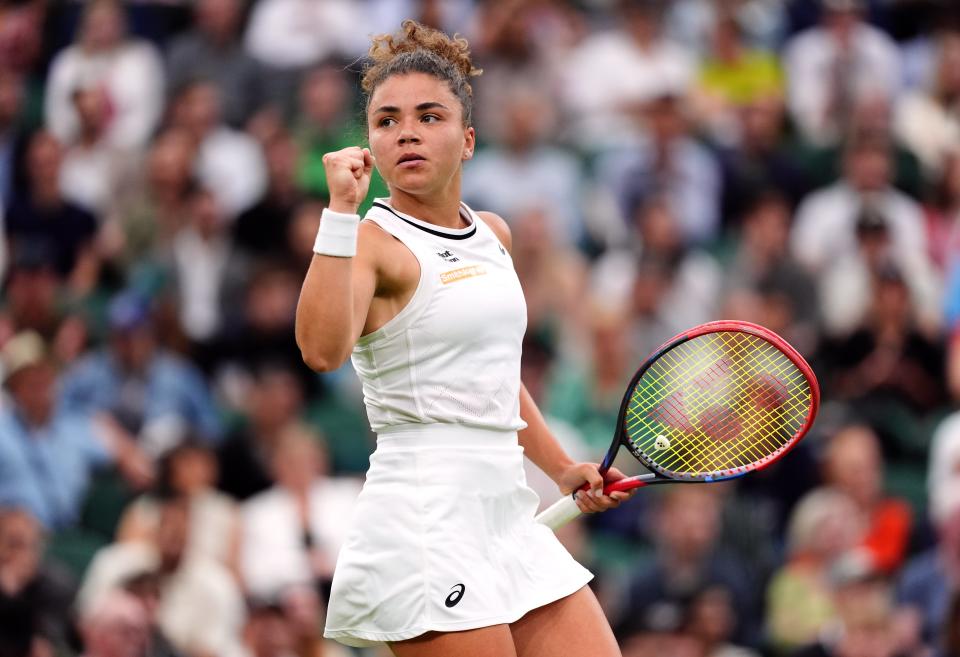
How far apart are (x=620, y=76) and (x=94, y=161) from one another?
3337 mm

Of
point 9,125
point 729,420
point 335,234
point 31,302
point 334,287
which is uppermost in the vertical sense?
point 335,234

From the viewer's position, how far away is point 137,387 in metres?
8.39

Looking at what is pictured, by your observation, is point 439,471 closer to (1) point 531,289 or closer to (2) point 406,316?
(2) point 406,316

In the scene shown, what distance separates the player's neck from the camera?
12.6ft

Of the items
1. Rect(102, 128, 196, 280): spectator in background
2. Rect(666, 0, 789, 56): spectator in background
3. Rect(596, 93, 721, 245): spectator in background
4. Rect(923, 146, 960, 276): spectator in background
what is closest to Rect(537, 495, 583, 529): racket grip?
Rect(102, 128, 196, 280): spectator in background

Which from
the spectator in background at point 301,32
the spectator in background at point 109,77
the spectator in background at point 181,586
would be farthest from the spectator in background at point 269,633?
the spectator in background at point 301,32

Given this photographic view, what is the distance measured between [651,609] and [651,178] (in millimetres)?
3370

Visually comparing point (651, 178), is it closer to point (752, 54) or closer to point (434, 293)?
point (752, 54)

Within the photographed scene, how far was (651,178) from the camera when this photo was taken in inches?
388

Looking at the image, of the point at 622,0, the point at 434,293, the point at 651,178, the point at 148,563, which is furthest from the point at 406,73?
the point at 622,0

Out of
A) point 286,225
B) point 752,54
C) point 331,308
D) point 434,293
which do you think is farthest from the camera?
point 752,54

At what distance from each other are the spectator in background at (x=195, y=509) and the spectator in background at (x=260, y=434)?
26 cm

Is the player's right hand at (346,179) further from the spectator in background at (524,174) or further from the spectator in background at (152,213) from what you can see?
the spectator in background at (524,174)

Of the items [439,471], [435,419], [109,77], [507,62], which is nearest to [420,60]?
[435,419]
